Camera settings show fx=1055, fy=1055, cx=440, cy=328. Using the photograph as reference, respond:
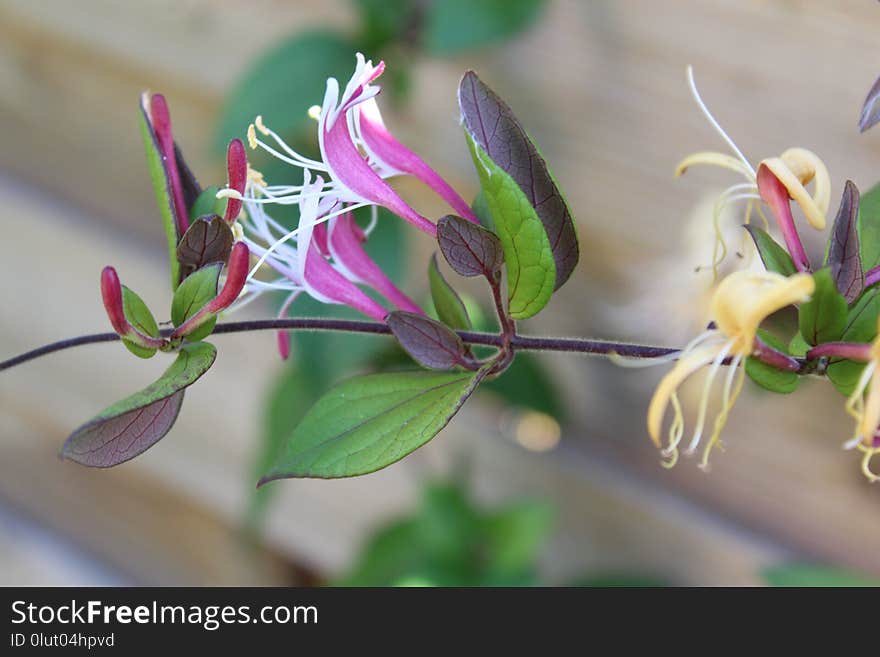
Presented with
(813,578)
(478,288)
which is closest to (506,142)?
(813,578)

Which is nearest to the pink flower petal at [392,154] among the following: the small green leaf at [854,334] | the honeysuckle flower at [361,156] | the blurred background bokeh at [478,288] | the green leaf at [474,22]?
the honeysuckle flower at [361,156]

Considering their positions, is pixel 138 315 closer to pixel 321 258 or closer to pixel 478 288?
pixel 321 258

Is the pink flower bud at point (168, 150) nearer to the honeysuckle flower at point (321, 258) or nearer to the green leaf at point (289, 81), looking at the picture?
the honeysuckle flower at point (321, 258)

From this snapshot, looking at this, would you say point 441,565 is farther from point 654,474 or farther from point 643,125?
point 643,125

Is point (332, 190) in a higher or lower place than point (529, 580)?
higher
